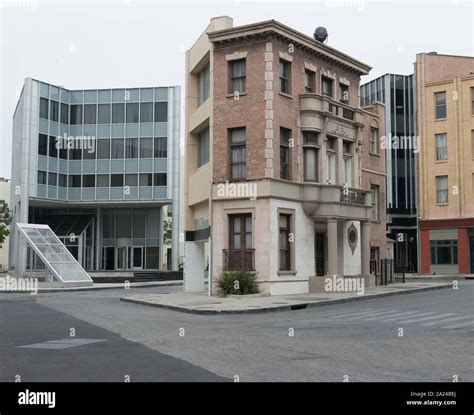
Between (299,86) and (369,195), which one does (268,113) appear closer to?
(299,86)

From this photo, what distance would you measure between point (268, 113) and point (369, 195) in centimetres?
795

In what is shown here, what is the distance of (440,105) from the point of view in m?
51.4

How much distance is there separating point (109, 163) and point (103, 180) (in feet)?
5.96

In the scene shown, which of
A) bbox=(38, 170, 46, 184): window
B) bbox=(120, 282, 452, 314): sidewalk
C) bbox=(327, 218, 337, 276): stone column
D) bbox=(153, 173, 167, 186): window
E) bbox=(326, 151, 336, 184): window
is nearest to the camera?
bbox=(120, 282, 452, 314): sidewalk

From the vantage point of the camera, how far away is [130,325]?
1609 centimetres

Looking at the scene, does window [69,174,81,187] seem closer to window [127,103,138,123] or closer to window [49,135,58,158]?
window [49,135,58,158]

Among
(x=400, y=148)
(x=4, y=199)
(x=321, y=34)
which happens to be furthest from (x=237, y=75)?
(x=4, y=199)

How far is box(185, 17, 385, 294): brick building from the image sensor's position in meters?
26.6

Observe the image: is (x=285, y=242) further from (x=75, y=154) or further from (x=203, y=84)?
(x=75, y=154)

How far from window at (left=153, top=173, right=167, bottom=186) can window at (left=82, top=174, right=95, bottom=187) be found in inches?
246

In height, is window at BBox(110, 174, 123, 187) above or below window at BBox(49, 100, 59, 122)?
below

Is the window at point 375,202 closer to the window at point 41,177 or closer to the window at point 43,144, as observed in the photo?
the window at point 41,177

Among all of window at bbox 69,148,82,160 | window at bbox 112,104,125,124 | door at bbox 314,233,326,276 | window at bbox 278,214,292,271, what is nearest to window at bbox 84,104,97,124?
window at bbox 112,104,125,124
